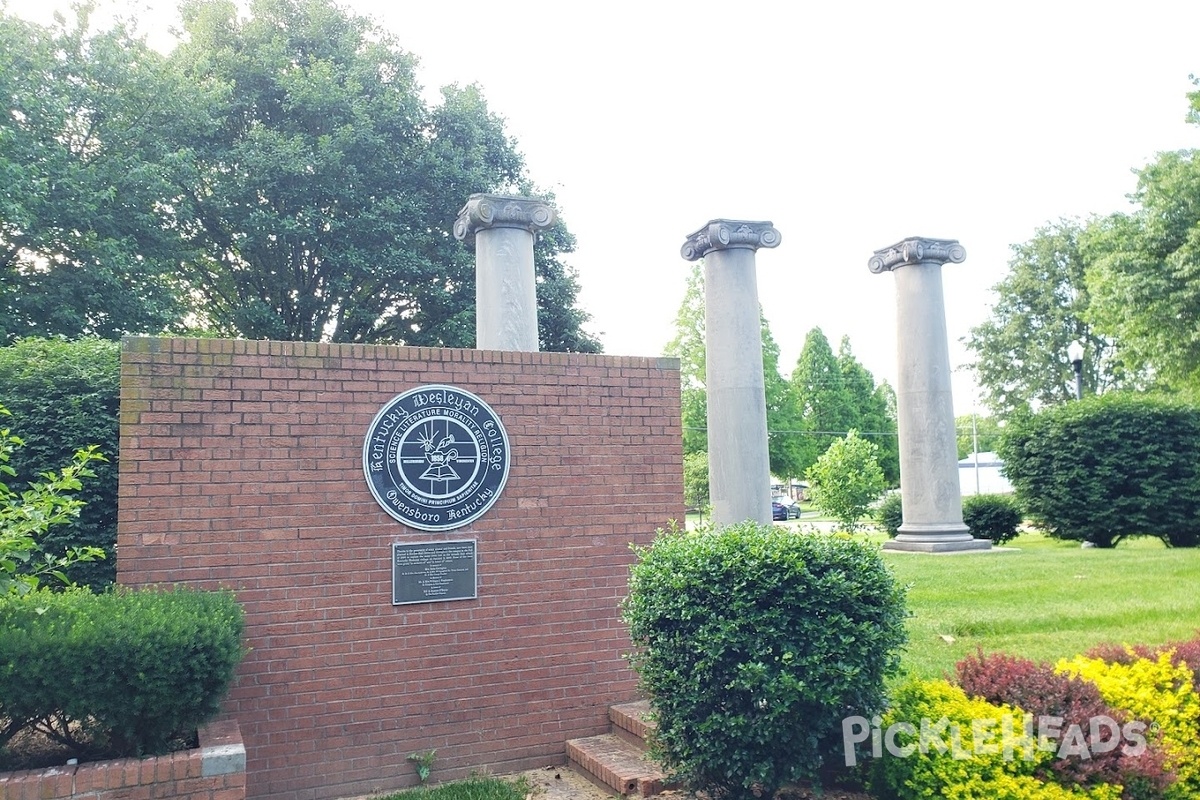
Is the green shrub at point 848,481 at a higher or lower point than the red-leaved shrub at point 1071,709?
higher


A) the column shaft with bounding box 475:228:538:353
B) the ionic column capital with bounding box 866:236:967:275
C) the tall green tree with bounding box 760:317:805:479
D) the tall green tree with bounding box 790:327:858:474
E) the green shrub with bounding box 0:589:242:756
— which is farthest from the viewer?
the tall green tree with bounding box 790:327:858:474

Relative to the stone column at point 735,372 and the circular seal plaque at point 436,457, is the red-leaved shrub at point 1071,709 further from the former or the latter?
the stone column at point 735,372

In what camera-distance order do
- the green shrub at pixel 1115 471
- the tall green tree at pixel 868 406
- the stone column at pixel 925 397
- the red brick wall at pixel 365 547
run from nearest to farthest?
the red brick wall at pixel 365 547, the stone column at pixel 925 397, the green shrub at pixel 1115 471, the tall green tree at pixel 868 406

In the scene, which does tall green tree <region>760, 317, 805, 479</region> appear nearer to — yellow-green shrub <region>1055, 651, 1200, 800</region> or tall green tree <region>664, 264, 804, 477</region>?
tall green tree <region>664, 264, 804, 477</region>

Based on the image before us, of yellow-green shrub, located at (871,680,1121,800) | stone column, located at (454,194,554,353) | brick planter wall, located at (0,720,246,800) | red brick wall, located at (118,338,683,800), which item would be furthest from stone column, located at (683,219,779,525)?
brick planter wall, located at (0,720,246,800)

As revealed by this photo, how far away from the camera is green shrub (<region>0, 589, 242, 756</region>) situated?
12.8ft

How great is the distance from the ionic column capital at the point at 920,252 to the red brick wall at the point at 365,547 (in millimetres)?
11580

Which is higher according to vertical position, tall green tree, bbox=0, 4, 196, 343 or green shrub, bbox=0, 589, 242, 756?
tall green tree, bbox=0, 4, 196, 343

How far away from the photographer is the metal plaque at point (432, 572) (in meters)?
5.66

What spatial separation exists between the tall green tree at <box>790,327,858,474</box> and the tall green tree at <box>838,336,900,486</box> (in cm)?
78

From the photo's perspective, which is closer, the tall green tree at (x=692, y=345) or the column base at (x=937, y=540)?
the column base at (x=937, y=540)

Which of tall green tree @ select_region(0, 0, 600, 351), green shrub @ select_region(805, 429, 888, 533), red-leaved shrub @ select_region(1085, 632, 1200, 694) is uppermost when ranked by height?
tall green tree @ select_region(0, 0, 600, 351)

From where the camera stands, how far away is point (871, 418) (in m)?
55.1

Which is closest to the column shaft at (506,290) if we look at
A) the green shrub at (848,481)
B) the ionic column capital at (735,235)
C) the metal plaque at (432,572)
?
the ionic column capital at (735,235)
